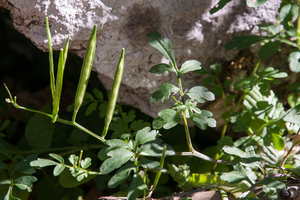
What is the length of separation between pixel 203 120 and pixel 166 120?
0.53 feet

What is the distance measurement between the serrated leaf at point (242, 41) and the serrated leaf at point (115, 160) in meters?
0.94

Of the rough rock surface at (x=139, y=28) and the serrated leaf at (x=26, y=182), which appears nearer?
the serrated leaf at (x=26, y=182)

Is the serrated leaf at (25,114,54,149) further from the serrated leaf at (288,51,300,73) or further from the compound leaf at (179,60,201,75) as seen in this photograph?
the serrated leaf at (288,51,300,73)

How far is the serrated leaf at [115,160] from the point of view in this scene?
975mm

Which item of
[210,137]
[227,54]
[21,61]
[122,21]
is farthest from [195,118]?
[21,61]

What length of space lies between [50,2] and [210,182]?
131 cm

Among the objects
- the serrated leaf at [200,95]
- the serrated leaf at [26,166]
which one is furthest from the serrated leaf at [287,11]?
the serrated leaf at [26,166]

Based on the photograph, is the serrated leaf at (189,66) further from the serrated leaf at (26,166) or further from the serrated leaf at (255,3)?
the serrated leaf at (26,166)

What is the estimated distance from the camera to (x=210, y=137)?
2242 mm

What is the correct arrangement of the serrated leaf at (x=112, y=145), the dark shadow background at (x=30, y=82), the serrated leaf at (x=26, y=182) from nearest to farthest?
the serrated leaf at (x=112, y=145), the serrated leaf at (x=26, y=182), the dark shadow background at (x=30, y=82)

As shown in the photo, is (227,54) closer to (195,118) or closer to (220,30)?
(220,30)

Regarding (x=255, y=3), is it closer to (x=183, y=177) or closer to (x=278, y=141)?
(x=278, y=141)

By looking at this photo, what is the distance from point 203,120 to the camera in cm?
112

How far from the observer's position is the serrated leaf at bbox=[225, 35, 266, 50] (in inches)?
59.7
